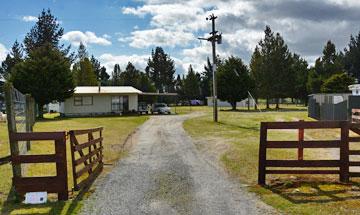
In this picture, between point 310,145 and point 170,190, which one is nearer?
point 170,190

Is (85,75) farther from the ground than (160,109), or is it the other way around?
(85,75)

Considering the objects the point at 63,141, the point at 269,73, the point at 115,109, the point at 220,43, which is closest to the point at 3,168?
the point at 63,141

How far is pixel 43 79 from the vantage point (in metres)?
41.7

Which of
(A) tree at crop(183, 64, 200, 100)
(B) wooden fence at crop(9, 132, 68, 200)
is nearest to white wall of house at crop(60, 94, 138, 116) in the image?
(B) wooden fence at crop(9, 132, 68, 200)

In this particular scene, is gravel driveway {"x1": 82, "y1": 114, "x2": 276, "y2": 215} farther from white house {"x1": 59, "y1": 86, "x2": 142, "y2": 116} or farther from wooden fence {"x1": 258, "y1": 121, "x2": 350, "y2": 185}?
white house {"x1": 59, "y1": 86, "x2": 142, "y2": 116}

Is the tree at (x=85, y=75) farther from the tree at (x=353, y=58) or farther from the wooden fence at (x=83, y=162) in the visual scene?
the wooden fence at (x=83, y=162)

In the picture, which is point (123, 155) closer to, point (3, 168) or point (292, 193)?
point (3, 168)

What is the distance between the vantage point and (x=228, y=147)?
17094 mm

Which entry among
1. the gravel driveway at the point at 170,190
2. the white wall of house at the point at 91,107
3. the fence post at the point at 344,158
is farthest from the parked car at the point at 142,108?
the fence post at the point at 344,158

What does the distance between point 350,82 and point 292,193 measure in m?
56.7

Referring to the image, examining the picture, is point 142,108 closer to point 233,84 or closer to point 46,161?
point 233,84

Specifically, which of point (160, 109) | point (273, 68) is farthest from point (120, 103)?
point (273, 68)

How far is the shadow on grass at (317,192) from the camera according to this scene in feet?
26.3

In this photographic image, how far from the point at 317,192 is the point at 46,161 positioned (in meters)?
A: 5.14
